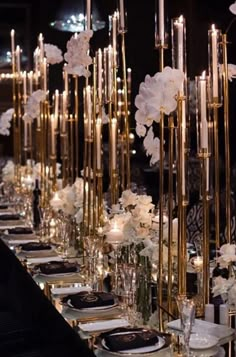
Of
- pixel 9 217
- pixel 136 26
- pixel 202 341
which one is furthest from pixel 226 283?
pixel 136 26

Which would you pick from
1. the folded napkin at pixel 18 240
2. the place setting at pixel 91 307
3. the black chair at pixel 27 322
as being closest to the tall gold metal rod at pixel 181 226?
the place setting at pixel 91 307

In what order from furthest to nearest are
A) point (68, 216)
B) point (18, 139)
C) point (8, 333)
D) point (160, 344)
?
point (18, 139), point (68, 216), point (8, 333), point (160, 344)

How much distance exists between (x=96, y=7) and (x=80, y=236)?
4.80m

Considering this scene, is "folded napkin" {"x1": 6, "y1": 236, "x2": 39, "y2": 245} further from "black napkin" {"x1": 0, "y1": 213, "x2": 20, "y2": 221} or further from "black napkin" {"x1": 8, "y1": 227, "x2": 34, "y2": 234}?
"black napkin" {"x1": 0, "y1": 213, "x2": 20, "y2": 221}

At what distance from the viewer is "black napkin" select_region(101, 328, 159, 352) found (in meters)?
1.74

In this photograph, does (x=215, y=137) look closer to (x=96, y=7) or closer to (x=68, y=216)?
(x=68, y=216)

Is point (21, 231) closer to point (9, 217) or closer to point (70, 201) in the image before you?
point (70, 201)

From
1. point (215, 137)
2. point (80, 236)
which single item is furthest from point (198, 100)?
point (80, 236)

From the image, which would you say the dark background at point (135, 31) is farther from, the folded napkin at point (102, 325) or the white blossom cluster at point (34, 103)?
the folded napkin at point (102, 325)

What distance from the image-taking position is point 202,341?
69.6 inches

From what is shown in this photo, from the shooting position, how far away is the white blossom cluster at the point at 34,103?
4164 millimetres

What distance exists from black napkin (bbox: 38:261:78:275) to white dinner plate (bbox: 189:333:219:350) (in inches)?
36.6

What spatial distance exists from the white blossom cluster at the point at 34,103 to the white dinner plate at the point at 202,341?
257 centimetres

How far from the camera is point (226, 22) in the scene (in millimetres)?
6930
